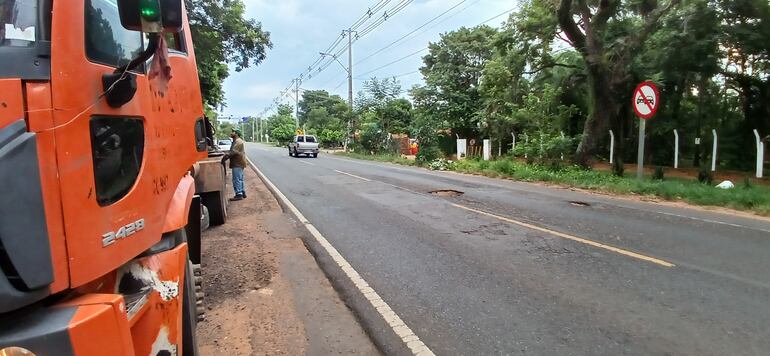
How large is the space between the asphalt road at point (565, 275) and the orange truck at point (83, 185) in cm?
226

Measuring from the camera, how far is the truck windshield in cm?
188

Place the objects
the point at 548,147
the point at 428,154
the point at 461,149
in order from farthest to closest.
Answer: the point at 461,149 → the point at 428,154 → the point at 548,147

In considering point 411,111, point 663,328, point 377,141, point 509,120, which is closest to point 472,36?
point 411,111

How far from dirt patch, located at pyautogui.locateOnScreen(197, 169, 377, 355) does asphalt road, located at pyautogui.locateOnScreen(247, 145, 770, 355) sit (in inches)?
22.2

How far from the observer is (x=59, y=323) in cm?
179

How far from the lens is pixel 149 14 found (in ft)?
6.97

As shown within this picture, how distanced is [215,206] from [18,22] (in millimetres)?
7263

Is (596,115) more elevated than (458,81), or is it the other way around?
(458,81)

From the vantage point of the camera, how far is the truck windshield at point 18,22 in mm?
1875

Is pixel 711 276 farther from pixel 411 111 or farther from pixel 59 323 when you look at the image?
pixel 411 111

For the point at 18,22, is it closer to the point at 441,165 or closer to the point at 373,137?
the point at 441,165

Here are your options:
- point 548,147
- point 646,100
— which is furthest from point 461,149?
point 646,100

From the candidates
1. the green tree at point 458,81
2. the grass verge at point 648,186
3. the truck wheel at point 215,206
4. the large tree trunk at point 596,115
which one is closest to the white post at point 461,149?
the green tree at point 458,81

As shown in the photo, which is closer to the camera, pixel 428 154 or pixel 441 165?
pixel 441 165
